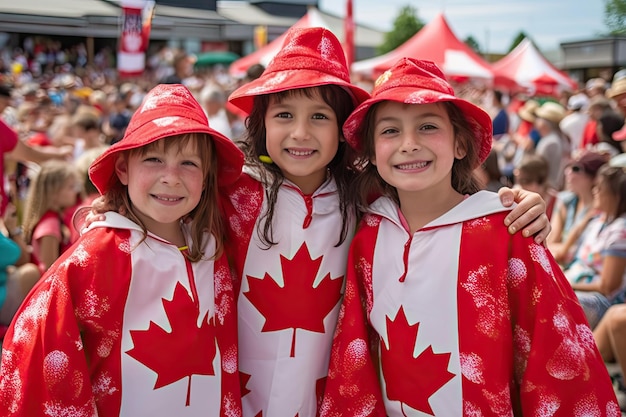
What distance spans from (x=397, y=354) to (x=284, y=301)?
404mm

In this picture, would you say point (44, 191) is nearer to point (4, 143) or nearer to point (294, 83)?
point (4, 143)

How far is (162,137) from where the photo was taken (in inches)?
71.4

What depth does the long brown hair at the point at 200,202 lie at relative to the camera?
1.90 meters

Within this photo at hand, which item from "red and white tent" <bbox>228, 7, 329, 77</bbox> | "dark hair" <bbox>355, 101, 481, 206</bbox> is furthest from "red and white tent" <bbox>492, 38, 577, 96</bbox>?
"dark hair" <bbox>355, 101, 481, 206</bbox>

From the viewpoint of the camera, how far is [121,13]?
308cm

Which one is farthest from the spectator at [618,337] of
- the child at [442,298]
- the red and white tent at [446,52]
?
the red and white tent at [446,52]

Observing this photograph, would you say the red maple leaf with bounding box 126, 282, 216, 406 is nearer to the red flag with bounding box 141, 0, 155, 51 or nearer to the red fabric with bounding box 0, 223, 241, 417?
the red fabric with bounding box 0, 223, 241, 417

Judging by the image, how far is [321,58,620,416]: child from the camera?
183cm

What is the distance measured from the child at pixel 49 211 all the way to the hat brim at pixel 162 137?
2115mm

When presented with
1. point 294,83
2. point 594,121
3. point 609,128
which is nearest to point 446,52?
point 594,121

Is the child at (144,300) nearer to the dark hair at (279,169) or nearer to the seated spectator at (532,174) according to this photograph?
the dark hair at (279,169)

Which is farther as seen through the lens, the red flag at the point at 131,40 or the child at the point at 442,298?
the red flag at the point at 131,40

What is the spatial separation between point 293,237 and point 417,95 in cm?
62

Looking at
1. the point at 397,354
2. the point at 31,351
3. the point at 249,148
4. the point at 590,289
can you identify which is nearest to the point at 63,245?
the point at 249,148
